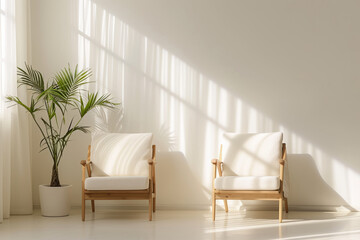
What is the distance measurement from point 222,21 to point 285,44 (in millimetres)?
773

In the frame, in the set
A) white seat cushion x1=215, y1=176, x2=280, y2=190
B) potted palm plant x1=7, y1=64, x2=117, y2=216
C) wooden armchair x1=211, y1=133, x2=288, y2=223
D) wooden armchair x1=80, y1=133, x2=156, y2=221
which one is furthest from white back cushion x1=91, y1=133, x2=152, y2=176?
white seat cushion x1=215, y1=176, x2=280, y2=190

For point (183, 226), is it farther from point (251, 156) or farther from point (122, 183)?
point (251, 156)

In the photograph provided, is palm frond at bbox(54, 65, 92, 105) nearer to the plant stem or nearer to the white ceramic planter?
the plant stem

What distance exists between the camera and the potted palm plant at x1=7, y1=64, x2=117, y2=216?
→ 5.77 metres

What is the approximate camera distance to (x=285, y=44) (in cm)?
624

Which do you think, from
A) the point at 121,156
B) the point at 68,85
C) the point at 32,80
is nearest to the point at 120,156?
the point at 121,156

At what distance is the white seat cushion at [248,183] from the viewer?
526 cm

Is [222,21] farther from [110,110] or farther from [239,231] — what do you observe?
[239,231]

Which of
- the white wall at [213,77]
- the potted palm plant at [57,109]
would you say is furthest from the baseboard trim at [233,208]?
the potted palm plant at [57,109]

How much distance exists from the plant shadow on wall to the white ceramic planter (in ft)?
3.52

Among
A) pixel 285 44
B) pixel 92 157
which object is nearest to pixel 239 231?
pixel 92 157

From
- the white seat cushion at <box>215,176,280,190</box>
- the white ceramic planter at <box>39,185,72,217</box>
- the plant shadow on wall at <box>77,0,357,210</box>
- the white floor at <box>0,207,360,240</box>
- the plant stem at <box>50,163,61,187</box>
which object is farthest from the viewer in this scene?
the plant shadow on wall at <box>77,0,357,210</box>

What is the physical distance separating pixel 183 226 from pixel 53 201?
61.1 inches

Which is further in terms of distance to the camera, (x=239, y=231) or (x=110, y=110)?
(x=110, y=110)
